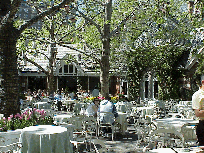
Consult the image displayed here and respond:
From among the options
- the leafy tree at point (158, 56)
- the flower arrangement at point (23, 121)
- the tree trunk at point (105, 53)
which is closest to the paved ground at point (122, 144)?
the flower arrangement at point (23, 121)

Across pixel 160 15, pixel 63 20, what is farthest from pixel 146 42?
pixel 160 15

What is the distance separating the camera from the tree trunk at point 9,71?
8.73m

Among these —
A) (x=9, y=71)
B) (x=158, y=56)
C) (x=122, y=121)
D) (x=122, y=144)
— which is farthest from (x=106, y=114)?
(x=158, y=56)

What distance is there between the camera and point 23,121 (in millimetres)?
7605

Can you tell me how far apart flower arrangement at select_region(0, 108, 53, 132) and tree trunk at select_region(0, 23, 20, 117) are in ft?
2.35

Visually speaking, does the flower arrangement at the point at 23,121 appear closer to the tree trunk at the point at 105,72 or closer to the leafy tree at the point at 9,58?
the leafy tree at the point at 9,58

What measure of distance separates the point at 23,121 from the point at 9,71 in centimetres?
195

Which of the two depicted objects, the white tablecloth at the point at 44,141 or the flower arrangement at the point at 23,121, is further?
the flower arrangement at the point at 23,121

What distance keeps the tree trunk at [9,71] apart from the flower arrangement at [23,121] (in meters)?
0.72

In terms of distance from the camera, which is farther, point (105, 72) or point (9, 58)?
point (105, 72)

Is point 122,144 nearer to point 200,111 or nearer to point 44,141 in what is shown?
point 200,111

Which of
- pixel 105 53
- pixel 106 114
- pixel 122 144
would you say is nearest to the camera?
pixel 122 144

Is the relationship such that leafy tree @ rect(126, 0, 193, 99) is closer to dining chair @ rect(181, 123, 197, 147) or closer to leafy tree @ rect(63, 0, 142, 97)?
leafy tree @ rect(63, 0, 142, 97)

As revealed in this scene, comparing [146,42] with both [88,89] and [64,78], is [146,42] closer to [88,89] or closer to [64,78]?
[88,89]
